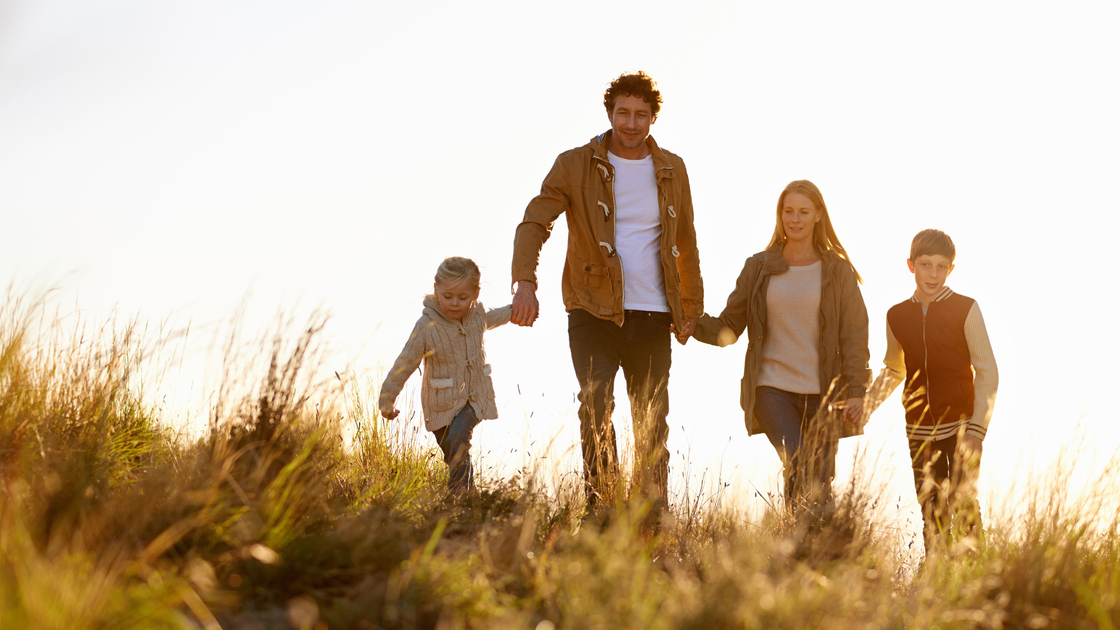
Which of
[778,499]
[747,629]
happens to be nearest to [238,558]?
[747,629]

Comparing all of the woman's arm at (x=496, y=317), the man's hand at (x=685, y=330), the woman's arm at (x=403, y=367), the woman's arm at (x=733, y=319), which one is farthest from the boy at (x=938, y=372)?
the woman's arm at (x=403, y=367)

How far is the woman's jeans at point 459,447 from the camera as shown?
4398mm

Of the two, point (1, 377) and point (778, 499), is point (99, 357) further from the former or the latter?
point (778, 499)

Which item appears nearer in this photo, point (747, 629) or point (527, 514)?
point (747, 629)

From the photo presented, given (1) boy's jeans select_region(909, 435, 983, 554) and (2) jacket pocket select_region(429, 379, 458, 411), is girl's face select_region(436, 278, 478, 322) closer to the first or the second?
(2) jacket pocket select_region(429, 379, 458, 411)

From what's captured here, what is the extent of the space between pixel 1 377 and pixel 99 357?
0.43 meters

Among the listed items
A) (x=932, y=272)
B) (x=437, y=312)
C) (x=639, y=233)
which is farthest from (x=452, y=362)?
(x=932, y=272)

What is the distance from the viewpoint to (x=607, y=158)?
15.3ft

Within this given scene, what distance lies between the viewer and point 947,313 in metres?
4.48

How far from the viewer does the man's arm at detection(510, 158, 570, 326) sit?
4320 millimetres

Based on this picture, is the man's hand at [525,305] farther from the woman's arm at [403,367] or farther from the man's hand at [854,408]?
the man's hand at [854,408]

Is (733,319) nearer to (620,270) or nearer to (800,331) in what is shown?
(800,331)

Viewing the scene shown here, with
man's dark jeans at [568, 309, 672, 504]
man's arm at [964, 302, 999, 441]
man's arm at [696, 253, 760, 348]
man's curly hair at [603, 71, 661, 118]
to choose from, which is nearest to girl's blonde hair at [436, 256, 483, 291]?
man's dark jeans at [568, 309, 672, 504]

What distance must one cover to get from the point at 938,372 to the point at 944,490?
2.85 feet
